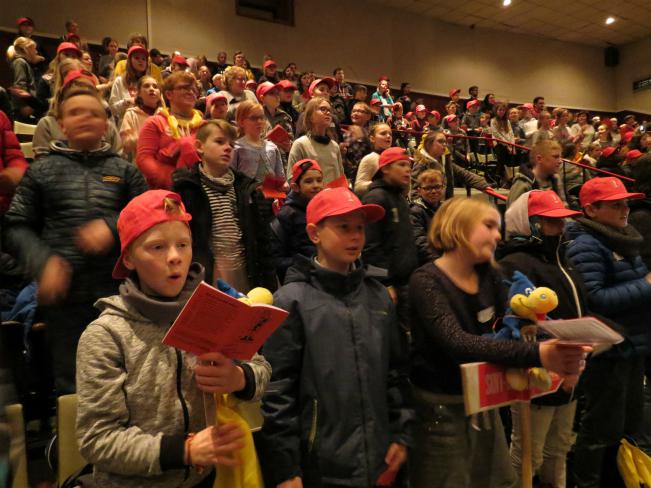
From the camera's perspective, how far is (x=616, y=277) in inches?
102

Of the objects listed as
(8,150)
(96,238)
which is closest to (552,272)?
(96,238)

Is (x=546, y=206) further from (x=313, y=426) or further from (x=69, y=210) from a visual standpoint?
(x=69, y=210)

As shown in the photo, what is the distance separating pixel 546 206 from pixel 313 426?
5.14 feet

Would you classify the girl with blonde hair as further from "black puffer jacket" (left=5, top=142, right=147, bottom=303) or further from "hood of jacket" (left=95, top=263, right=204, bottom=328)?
"hood of jacket" (left=95, top=263, right=204, bottom=328)

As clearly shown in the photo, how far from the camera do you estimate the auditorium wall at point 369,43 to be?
37.9 ft

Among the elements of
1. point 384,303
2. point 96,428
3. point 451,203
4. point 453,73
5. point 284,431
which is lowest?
point 284,431

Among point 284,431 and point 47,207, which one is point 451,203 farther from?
point 47,207

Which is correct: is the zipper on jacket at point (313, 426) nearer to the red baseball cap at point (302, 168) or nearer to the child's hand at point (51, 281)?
the child's hand at point (51, 281)

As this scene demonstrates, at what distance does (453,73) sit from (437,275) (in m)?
16.3

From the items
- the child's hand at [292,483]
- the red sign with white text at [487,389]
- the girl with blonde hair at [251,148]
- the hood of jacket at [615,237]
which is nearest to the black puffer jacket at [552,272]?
the hood of jacket at [615,237]

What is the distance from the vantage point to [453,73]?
54.9 ft

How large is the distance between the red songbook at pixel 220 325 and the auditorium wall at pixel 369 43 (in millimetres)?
11848

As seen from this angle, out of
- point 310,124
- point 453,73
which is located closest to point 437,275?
point 310,124

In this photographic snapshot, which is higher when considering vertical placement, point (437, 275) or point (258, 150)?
point (258, 150)
